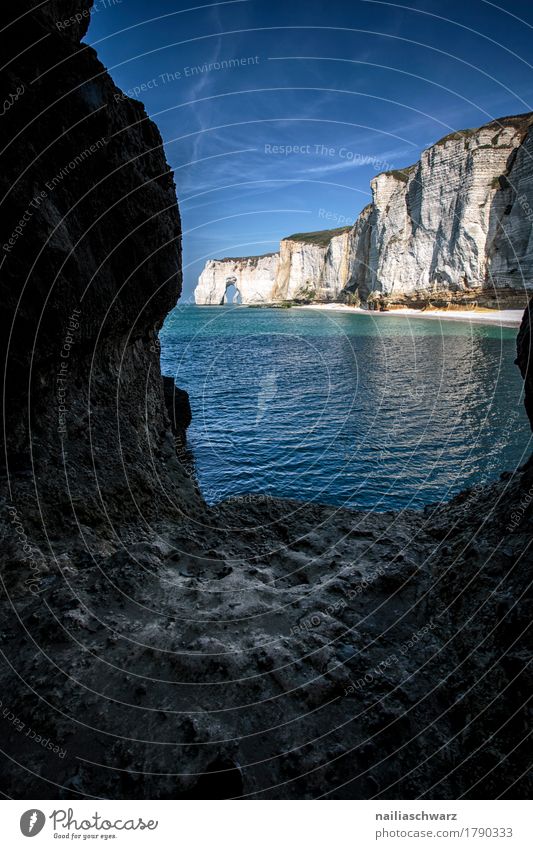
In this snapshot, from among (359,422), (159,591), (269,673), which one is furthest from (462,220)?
(269,673)

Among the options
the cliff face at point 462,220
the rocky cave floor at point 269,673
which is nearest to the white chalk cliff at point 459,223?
the cliff face at point 462,220

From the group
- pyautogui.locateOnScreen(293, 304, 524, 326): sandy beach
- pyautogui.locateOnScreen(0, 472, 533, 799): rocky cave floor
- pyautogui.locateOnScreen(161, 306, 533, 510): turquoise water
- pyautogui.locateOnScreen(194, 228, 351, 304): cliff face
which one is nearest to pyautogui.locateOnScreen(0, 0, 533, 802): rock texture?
pyautogui.locateOnScreen(0, 472, 533, 799): rocky cave floor

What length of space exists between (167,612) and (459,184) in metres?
102

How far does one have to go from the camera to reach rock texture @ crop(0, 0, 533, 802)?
14.9 ft

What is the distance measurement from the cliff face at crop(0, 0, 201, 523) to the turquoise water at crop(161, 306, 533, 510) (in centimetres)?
816

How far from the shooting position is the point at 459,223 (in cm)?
8331

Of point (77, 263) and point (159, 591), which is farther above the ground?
point (77, 263)

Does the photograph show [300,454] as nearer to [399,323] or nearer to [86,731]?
[86,731]

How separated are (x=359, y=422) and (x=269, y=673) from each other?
22484 mm

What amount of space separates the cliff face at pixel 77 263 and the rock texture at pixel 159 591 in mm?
54

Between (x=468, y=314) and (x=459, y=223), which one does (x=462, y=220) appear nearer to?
(x=459, y=223)

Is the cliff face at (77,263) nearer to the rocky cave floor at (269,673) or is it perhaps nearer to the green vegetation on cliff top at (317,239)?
the rocky cave floor at (269,673)

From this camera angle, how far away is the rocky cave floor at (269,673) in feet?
14.4

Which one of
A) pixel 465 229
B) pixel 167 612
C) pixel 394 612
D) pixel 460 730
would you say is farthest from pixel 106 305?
pixel 465 229
